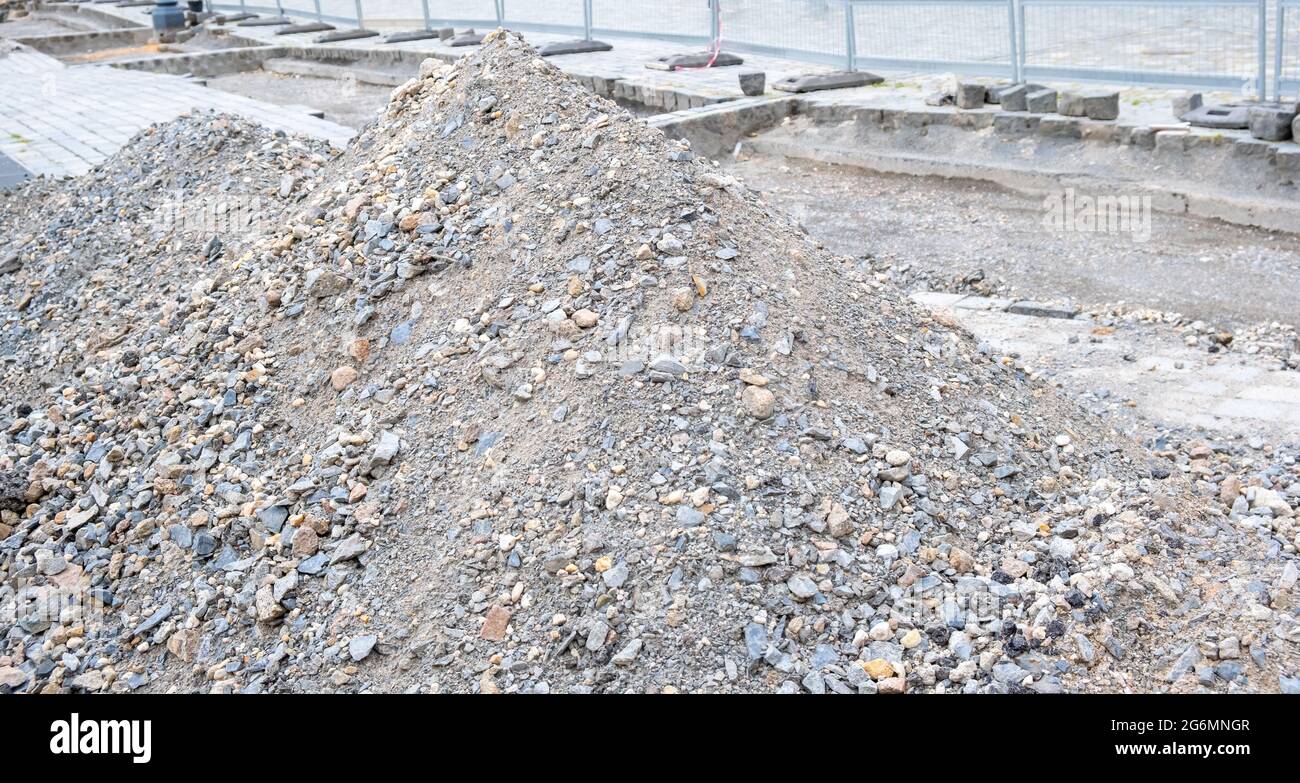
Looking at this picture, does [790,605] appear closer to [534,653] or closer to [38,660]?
[534,653]

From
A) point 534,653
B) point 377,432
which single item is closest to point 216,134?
point 377,432

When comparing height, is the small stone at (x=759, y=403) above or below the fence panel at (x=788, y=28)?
below

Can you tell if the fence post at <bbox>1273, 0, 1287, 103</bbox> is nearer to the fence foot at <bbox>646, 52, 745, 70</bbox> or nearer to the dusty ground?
the fence foot at <bbox>646, 52, 745, 70</bbox>

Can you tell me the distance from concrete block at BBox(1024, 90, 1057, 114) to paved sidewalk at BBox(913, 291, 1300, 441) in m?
3.16

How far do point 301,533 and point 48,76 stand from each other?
14.6m

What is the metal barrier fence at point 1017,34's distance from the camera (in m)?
8.00

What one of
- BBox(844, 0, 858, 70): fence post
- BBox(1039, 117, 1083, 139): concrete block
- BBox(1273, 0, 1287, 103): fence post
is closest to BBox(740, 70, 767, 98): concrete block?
BBox(844, 0, 858, 70): fence post

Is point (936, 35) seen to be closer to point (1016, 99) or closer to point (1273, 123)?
point (1016, 99)

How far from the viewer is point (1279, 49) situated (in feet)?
25.2

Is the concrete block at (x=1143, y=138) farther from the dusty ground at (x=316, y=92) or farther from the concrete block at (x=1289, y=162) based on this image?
the dusty ground at (x=316, y=92)

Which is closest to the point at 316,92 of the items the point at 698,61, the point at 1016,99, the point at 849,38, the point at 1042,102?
the point at 698,61

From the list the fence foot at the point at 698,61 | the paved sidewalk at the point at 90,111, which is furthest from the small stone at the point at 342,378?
the fence foot at the point at 698,61

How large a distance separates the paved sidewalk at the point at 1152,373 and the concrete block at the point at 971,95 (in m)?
3.52
